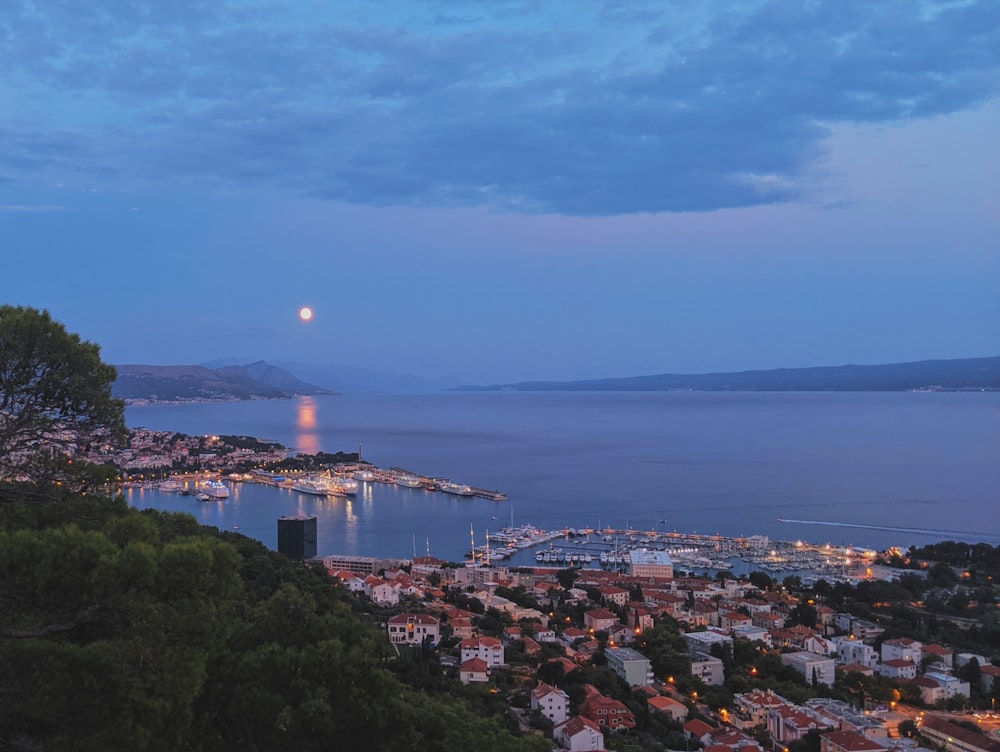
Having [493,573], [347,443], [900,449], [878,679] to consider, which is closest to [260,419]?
[347,443]

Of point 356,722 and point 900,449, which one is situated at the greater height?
point 356,722

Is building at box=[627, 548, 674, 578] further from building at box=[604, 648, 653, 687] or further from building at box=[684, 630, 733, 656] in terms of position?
building at box=[604, 648, 653, 687]

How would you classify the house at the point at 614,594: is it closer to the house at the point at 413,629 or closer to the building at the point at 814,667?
the building at the point at 814,667

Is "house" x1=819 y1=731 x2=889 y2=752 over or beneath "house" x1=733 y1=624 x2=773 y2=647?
over

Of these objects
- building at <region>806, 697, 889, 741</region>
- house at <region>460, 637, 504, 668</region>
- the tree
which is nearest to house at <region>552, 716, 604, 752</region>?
house at <region>460, 637, 504, 668</region>

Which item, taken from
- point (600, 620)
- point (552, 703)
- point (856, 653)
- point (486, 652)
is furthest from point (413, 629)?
point (856, 653)

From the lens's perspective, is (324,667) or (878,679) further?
(878,679)

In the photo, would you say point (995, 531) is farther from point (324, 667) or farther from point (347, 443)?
point (347, 443)
